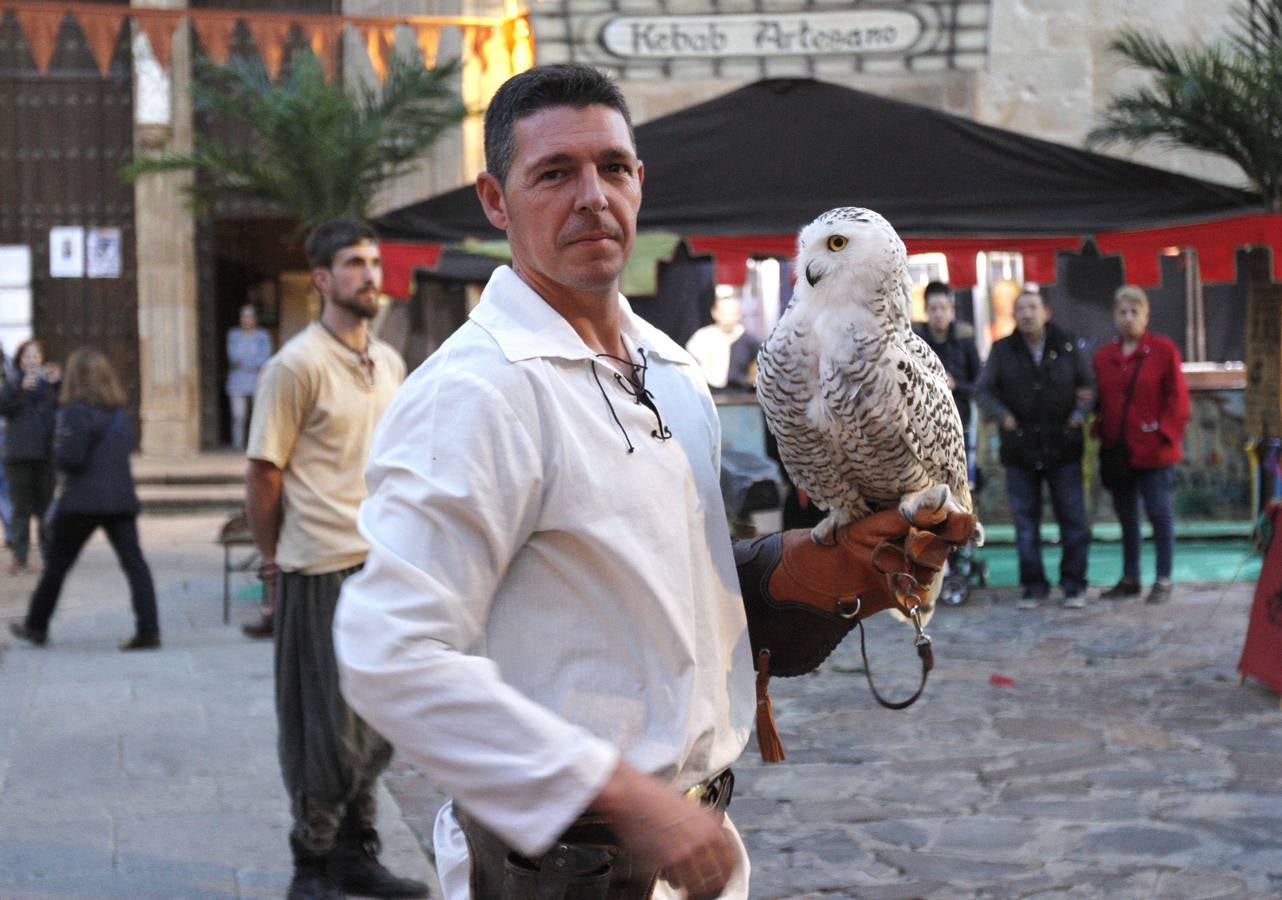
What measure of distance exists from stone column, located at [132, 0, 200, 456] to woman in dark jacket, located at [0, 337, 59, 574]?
21.7ft

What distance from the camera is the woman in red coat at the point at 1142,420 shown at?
352 inches

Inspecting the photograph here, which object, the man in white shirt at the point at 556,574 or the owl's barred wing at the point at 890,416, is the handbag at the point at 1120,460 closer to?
the owl's barred wing at the point at 890,416

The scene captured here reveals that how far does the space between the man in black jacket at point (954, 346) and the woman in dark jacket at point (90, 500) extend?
15.4ft

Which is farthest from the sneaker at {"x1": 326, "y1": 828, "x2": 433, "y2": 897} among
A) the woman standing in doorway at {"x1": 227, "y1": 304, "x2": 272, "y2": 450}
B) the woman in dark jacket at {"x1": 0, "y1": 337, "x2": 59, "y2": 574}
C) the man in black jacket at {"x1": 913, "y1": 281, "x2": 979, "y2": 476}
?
the woman standing in doorway at {"x1": 227, "y1": 304, "x2": 272, "y2": 450}

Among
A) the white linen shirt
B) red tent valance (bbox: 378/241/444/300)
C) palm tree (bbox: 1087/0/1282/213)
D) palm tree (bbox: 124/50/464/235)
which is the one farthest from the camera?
palm tree (bbox: 124/50/464/235)

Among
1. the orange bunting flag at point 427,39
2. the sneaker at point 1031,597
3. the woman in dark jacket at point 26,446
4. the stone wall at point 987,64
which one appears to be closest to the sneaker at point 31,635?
the woman in dark jacket at point 26,446

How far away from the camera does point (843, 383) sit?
96.6 inches

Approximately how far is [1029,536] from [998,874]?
16.1ft

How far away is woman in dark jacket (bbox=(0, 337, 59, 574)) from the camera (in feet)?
34.6

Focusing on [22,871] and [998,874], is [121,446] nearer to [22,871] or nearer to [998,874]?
[22,871]

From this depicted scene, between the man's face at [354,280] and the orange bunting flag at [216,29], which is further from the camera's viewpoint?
the orange bunting flag at [216,29]

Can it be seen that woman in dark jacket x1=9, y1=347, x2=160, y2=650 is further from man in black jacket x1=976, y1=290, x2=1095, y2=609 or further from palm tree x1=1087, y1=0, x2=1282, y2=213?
palm tree x1=1087, y1=0, x2=1282, y2=213

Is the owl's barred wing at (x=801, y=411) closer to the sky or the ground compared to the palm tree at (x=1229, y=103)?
closer to the ground

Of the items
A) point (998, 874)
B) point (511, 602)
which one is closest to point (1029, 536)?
point (998, 874)
